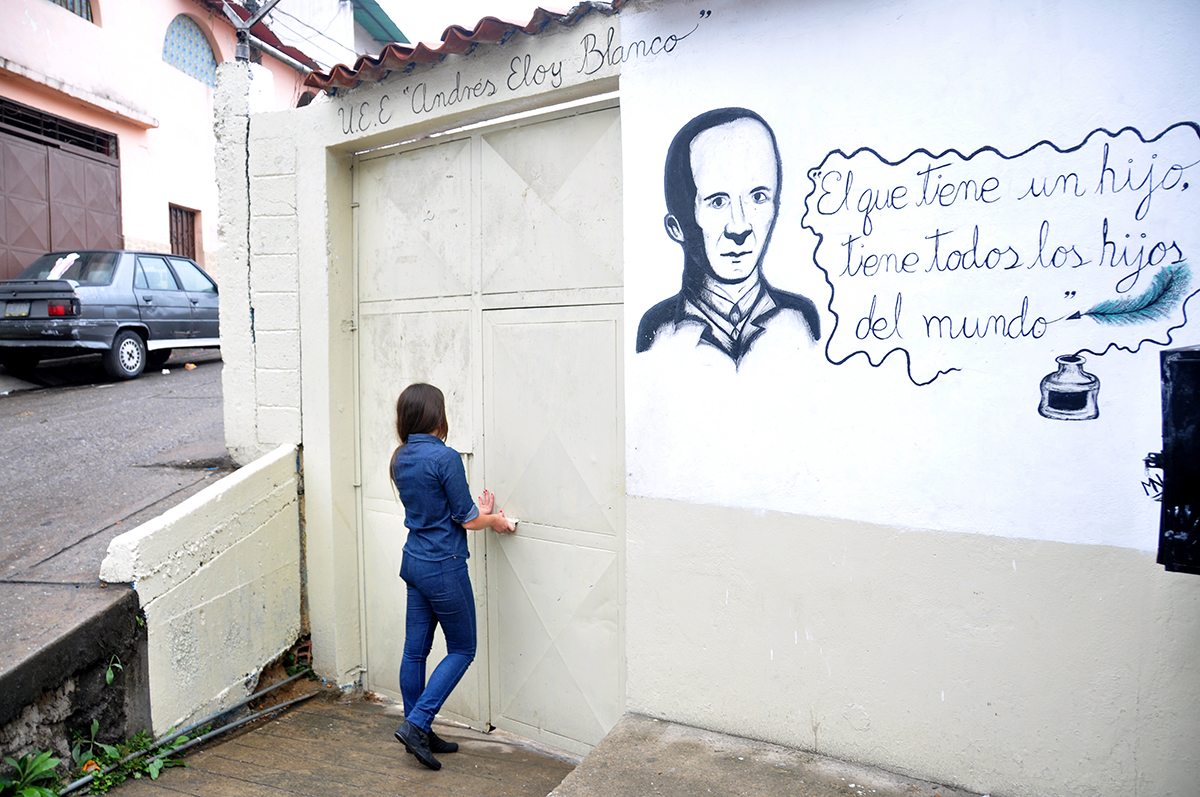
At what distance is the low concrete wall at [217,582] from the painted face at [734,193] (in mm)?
2945

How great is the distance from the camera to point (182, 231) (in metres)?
14.2

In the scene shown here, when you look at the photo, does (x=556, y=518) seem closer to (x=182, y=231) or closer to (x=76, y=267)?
(x=76, y=267)

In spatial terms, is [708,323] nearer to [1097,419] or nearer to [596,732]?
[1097,419]

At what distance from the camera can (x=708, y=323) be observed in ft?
10.8

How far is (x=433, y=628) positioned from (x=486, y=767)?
0.72m

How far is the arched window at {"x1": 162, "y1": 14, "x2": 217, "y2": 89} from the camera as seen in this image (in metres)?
13.4

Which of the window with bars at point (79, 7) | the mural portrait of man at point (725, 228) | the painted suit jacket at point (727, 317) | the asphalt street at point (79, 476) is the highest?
the window with bars at point (79, 7)

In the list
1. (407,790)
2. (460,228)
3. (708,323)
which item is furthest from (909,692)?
(460,228)

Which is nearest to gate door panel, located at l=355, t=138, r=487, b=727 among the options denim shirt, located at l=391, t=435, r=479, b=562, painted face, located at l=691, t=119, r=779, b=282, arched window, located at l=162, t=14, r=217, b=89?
denim shirt, located at l=391, t=435, r=479, b=562

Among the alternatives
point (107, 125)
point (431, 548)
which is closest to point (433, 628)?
point (431, 548)

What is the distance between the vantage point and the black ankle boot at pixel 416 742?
3.74 meters

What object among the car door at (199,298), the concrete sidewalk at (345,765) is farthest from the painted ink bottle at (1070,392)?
the car door at (199,298)

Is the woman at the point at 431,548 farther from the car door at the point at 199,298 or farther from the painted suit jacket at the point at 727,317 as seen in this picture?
the car door at the point at 199,298

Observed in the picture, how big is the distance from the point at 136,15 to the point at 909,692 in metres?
14.5
